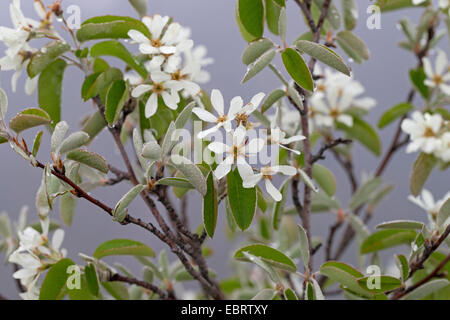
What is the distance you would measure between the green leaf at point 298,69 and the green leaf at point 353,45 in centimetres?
26

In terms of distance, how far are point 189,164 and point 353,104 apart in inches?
33.2

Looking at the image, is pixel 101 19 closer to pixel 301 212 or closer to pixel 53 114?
pixel 53 114

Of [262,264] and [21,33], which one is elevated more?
[21,33]

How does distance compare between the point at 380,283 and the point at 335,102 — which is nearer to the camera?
the point at 380,283

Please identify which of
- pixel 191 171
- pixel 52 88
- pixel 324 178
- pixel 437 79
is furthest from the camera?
pixel 437 79

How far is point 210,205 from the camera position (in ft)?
2.64

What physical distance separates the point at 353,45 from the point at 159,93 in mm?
406

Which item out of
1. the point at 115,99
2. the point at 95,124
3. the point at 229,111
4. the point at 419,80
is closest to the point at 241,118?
the point at 229,111

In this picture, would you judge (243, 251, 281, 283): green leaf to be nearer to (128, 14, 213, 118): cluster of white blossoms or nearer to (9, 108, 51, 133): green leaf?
(128, 14, 213, 118): cluster of white blossoms

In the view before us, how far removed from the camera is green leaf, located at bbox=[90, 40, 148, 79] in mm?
917

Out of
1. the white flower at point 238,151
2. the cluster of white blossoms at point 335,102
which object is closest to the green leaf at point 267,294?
the white flower at point 238,151

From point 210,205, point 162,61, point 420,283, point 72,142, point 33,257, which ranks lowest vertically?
point 420,283

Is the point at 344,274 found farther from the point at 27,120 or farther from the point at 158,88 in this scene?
the point at 27,120
